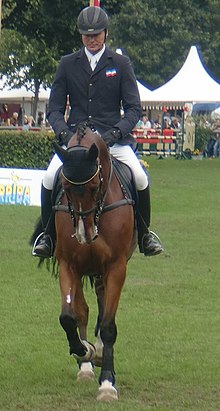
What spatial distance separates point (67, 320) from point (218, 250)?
9467mm

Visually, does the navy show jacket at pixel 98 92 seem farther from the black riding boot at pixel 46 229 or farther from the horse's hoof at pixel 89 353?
the horse's hoof at pixel 89 353

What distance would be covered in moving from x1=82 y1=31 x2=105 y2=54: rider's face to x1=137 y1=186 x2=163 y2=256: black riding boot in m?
1.26

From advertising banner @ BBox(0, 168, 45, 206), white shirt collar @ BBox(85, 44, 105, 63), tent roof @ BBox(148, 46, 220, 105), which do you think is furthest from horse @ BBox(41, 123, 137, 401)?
tent roof @ BBox(148, 46, 220, 105)

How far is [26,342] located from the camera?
10.5 meters

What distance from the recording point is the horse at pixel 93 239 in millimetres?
8180

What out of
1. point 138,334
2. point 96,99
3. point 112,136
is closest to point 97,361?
point 138,334

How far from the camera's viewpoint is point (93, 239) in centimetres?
830

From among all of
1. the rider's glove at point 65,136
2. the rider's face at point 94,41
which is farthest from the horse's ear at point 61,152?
the rider's face at point 94,41

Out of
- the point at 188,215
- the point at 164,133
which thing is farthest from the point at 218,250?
the point at 164,133

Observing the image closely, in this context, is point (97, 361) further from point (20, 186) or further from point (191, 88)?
point (191, 88)

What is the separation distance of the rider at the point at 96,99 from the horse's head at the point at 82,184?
894mm

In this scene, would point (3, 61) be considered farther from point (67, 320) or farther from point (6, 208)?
point (67, 320)

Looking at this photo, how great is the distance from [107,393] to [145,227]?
1.72 metres

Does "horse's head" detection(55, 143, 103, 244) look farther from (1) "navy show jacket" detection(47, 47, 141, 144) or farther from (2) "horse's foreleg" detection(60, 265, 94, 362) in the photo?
(1) "navy show jacket" detection(47, 47, 141, 144)
